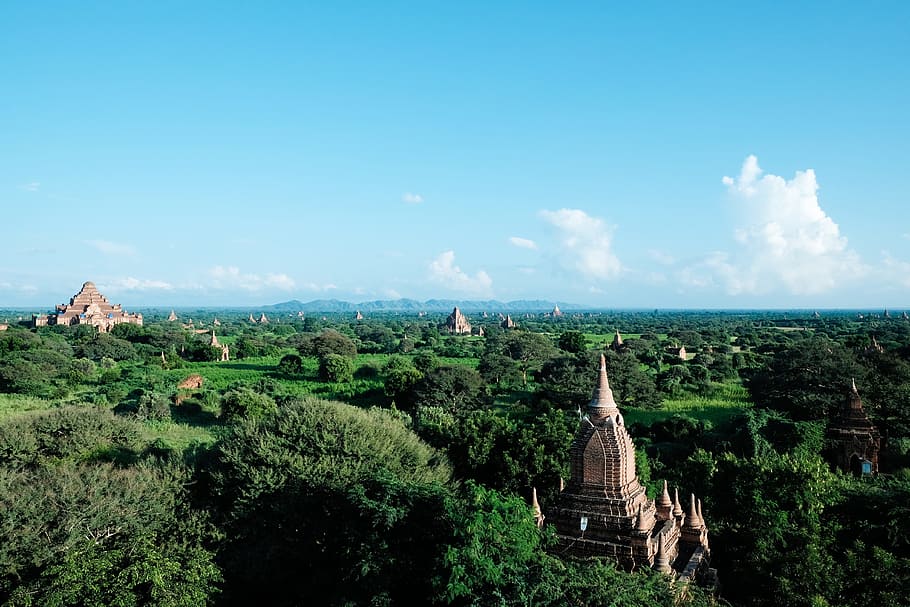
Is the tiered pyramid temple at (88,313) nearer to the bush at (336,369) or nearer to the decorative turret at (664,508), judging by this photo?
the bush at (336,369)

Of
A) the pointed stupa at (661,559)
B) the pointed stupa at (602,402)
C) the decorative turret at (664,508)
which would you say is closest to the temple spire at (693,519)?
the decorative turret at (664,508)

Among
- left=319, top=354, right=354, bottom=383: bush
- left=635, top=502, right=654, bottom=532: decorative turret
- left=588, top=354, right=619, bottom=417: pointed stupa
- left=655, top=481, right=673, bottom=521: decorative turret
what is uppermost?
left=588, top=354, right=619, bottom=417: pointed stupa

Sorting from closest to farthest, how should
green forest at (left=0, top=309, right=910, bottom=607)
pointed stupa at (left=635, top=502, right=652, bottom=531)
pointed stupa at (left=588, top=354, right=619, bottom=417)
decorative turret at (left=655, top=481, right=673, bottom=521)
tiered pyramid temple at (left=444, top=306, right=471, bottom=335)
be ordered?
1. green forest at (left=0, top=309, right=910, bottom=607)
2. pointed stupa at (left=635, top=502, right=652, bottom=531)
3. pointed stupa at (left=588, top=354, right=619, bottom=417)
4. decorative turret at (left=655, top=481, right=673, bottom=521)
5. tiered pyramid temple at (left=444, top=306, right=471, bottom=335)

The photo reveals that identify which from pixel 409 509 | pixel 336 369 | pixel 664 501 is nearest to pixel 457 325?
pixel 336 369

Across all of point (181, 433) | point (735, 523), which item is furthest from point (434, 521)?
point (181, 433)

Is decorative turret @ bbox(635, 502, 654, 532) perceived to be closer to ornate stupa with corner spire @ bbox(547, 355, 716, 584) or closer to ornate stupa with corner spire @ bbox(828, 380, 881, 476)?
ornate stupa with corner spire @ bbox(547, 355, 716, 584)

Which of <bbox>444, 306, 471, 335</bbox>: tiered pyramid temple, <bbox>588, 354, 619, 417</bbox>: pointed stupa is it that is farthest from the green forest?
<bbox>444, 306, 471, 335</bbox>: tiered pyramid temple

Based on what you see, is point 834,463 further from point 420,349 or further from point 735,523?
point 420,349
